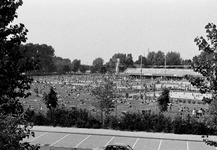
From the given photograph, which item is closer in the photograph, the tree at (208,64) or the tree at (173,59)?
the tree at (208,64)

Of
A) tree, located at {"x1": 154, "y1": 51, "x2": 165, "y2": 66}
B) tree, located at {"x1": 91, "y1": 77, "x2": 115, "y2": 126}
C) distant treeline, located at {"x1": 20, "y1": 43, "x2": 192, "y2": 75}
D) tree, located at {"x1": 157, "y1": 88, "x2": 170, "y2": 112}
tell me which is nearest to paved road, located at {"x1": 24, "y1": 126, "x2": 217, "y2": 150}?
tree, located at {"x1": 91, "y1": 77, "x2": 115, "y2": 126}

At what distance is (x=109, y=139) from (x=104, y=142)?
922mm

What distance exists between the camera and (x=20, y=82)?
8.52 metres

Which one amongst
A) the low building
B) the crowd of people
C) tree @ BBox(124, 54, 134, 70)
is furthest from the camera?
tree @ BBox(124, 54, 134, 70)

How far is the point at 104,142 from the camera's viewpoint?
19.4 m

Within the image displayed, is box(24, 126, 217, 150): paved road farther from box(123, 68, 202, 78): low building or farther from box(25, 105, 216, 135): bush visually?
box(123, 68, 202, 78): low building

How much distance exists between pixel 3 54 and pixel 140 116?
54.7 ft

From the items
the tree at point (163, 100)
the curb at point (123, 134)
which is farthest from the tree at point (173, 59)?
the curb at point (123, 134)

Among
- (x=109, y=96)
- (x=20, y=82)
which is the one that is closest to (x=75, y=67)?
(x=109, y=96)

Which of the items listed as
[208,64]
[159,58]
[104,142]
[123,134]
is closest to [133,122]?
[123,134]

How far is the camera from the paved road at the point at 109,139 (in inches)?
732

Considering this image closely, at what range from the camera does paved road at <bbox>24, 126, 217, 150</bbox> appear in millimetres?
18595

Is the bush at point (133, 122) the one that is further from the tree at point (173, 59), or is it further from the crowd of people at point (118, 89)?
the tree at point (173, 59)

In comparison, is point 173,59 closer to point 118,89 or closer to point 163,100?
point 118,89
